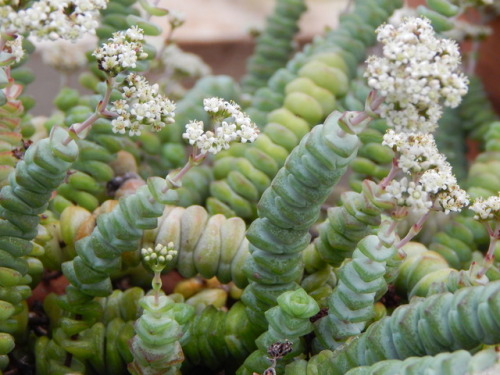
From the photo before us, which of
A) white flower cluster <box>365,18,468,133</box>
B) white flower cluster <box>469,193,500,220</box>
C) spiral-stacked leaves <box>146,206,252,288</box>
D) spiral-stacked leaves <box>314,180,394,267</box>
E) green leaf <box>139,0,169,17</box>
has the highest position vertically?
white flower cluster <box>365,18,468,133</box>

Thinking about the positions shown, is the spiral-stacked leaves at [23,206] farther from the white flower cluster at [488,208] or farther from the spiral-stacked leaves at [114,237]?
the white flower cluster at [488,208]

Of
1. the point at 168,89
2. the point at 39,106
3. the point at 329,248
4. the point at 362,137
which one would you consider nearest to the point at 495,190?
the point at 362,137

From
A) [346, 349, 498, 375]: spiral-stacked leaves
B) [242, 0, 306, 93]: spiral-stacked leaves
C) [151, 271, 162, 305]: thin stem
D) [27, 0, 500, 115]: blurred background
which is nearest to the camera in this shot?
[346, 349, 498, 375]: spiral-stacked leaves

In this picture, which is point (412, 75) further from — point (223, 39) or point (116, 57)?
point (223, 39)

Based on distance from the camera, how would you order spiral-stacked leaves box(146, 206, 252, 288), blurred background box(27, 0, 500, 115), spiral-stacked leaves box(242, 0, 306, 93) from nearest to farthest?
spiral-stacked leaves box(146, 206, 252, 288) < spiral-stacked leaves box(242, 0, 306, 93) < blurred background box(27, 0, 500, 115)

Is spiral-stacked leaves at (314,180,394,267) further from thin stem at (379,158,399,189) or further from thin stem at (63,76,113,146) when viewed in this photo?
thin stem at (63,76,113,146)

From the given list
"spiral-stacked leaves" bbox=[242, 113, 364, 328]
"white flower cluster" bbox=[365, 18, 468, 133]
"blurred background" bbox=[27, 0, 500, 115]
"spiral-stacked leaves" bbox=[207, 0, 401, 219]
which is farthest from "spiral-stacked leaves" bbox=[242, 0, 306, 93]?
"white flower cluster" bbox=[365, 18, 468, 133]

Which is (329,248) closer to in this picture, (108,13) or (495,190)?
(495,190)
